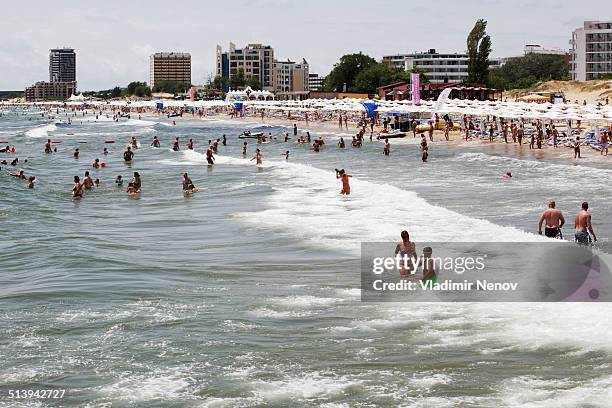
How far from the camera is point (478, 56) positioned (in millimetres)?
92875

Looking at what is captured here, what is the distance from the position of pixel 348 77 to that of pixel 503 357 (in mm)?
130652

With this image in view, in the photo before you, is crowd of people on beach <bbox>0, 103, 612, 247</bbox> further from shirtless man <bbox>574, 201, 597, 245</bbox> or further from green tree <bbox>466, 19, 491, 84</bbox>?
green tree <bbox>466, 19, 491, 84</bbox>

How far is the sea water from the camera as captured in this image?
1060 cm

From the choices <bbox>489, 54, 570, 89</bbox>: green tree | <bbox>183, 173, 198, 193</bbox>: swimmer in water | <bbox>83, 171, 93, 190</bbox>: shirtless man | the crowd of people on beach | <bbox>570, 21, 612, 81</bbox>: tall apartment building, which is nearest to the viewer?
the crowd of people on beach

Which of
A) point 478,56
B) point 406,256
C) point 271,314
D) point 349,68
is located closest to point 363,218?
point 406,256

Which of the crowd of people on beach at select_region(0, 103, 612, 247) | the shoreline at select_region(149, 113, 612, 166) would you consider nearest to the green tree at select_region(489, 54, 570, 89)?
the crowd of people on beach at select_region(0, 103, 612, 247)

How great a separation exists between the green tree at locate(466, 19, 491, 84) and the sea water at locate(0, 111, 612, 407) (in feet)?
205

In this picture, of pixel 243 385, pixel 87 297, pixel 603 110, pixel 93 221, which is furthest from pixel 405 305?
pixel 603 110

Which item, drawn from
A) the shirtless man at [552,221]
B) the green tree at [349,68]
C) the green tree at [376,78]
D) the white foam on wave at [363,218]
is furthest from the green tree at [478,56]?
the shirtless man at [552,221]

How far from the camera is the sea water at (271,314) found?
34.8 ft

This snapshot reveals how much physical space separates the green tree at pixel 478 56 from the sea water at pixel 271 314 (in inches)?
2459

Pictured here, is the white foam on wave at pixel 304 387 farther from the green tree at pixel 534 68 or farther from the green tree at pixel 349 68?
the green tree at pixel 534 68

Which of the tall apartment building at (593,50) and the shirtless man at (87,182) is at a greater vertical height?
the tall apartment building at (593,50)

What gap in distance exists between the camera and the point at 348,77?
460 feet
